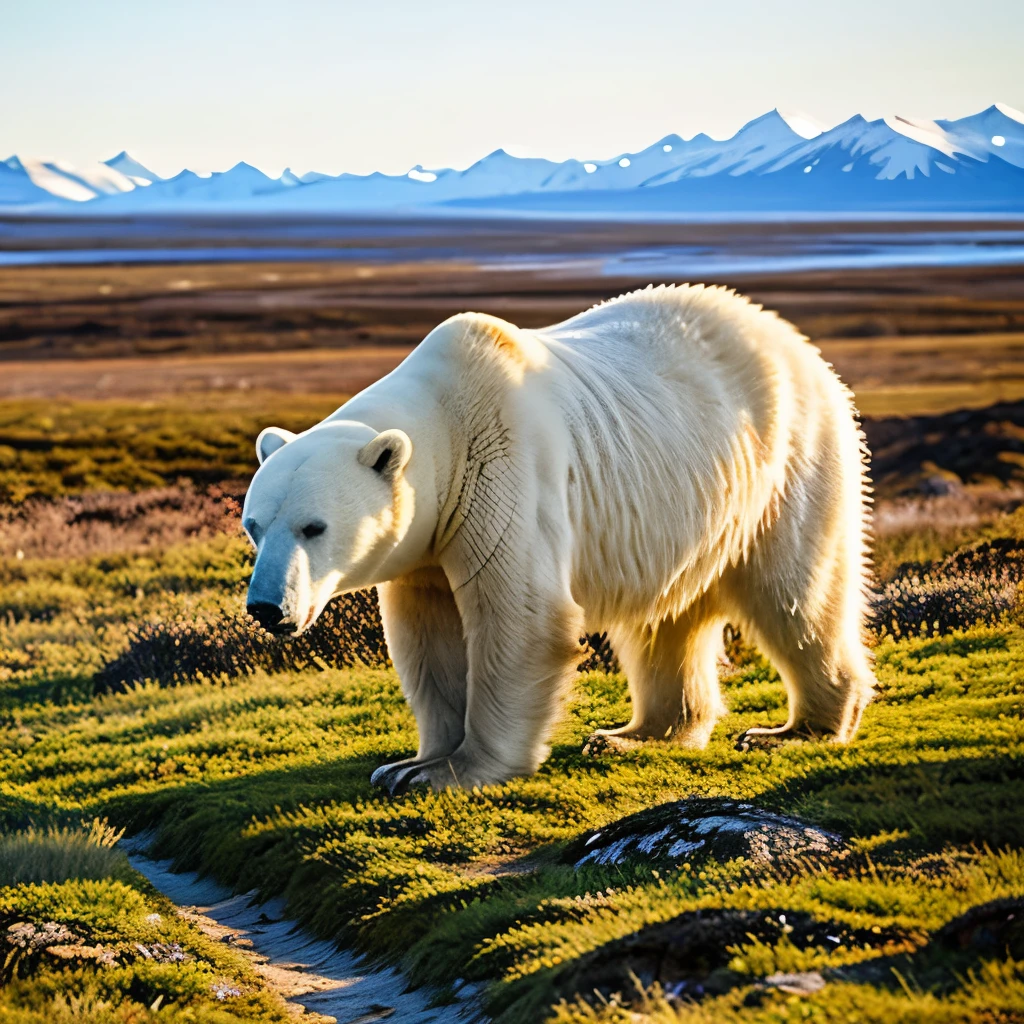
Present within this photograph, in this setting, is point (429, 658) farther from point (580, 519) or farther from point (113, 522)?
point (113, 522)

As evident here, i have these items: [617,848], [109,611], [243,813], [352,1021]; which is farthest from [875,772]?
[109,611]

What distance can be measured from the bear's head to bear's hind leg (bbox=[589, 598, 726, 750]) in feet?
7.84

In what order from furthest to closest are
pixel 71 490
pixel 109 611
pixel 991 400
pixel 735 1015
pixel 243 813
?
pixel 991 400 → pixel 71 490 → pixel 109 611 → pixel 243 813 → pixel 735 1015

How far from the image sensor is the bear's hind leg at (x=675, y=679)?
9.16 meters

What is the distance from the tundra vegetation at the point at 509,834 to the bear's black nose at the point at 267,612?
145cm

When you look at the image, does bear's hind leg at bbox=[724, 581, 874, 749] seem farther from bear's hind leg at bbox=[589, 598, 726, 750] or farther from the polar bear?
bear's hind leg at bbox=[589, 598, 726, 750]

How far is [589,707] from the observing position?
10938 millimetres

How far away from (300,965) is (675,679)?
3336mm

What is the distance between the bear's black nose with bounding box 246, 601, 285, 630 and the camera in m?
6.69

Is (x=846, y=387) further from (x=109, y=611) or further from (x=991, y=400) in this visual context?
(x=991, y=400)

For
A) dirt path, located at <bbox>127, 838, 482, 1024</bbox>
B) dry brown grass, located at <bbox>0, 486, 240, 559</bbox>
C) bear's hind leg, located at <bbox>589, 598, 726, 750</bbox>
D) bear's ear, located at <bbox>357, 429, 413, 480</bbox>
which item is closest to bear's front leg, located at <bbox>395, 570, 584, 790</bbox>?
bear's ear, located at <bbox>357, 429, 413, 480</bbox>

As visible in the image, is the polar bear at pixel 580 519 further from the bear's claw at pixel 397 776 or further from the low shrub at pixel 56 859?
the low shrub at pixel 56 859

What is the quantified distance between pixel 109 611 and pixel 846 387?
38.1 ft

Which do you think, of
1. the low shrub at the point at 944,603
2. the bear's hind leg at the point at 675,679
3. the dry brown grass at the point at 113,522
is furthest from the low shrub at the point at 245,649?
the dry brown grass at the point at 113,522
